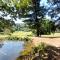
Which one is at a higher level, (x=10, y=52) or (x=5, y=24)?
(x=5, y=24)

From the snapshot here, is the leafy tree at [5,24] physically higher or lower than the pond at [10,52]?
higher

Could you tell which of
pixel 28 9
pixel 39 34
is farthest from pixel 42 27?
pixel 28 9

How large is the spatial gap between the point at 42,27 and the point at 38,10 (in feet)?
7.74

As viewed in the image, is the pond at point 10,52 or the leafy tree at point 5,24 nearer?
the leafy tree at point 5,24

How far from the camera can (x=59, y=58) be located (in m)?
9.92

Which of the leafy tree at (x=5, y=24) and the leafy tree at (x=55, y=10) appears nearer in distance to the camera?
the leafy tree at (x=5, y=24)

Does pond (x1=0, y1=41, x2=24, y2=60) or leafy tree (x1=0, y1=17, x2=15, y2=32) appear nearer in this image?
leafy tree (x1=0, y1=17, x2=15, y2=32)

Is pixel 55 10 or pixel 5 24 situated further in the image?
pixel 55 10

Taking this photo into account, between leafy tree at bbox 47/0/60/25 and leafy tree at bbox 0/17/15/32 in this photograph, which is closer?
leafy tree at bbox 0/17/15/32

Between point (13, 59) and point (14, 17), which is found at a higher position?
point (14, 17)

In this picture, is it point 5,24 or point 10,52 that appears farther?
point 10,52

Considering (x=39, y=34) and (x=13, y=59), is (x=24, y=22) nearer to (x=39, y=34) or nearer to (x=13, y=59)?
(x=39, y=34)

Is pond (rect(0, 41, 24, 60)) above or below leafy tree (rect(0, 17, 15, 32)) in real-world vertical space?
below

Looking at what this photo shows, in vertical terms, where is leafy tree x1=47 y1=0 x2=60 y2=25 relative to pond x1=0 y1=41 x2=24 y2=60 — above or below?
above
